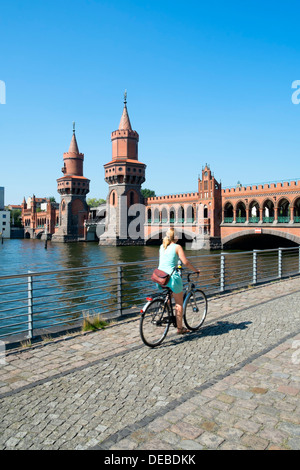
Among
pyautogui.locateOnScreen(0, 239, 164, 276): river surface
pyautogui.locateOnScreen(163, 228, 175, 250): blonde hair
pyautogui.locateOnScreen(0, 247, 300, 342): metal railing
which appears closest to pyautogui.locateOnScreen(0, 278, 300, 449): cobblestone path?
pyautogui.locateOnScreen(0, 247, 300, 342): metal railing

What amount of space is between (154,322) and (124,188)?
180ft

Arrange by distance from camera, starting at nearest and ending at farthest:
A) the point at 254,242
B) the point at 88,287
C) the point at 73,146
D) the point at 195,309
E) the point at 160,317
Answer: the point at 160,317, the point at 195,309, the point at 88,287, the point at 254,242, the point at 73,146

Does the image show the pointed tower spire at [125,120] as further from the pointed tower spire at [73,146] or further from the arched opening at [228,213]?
the arched opening at [228,213]

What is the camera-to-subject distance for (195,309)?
6.15 metres

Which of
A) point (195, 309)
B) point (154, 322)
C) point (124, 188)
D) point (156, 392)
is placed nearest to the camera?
point (156, 392)

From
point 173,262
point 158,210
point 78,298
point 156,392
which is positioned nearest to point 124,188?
point 158,210

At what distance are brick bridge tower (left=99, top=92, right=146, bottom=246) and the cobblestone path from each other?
51663 millimetres

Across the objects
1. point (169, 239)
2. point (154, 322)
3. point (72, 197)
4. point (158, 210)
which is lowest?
point (154, 322)

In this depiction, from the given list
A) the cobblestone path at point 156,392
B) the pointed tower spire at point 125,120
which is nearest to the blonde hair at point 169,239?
the cobblestone path at point 156,392

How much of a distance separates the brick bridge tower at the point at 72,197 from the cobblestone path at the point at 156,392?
67422mm

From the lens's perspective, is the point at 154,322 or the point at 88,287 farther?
the point at 88,287

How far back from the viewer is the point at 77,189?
73.4 metres

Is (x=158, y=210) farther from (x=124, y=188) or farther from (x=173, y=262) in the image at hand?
(x=173, y=262)

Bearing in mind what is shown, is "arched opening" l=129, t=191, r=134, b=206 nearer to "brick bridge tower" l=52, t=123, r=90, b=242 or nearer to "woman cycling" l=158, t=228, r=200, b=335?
A: "brick bridge tower" l=52, t=123, r=90, b=242
